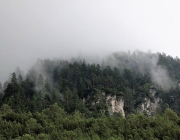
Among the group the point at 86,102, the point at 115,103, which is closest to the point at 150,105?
the point at 115,103

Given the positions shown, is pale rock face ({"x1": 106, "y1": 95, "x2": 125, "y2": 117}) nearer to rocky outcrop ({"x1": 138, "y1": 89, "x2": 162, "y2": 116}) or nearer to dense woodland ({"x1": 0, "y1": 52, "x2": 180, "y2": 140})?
dense woodland ({"x1": 0, "y1": 52, "x2": 180, "y2": 140})

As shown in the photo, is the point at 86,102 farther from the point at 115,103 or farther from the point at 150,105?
the point at 150,105

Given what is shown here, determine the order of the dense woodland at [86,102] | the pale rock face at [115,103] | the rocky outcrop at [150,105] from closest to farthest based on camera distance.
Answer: the dense woodland at [86,102]
the pale rock face at [115,103]
the rocky outcrop at [150,105]

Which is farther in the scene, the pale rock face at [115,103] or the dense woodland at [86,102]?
the pale rock face at [115,103]

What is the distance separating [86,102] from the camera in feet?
375

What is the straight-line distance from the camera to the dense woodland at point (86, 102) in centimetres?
7012

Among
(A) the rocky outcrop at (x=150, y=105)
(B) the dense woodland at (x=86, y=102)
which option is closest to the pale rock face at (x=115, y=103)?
(B) the dense woodland at (x=86, y=102)

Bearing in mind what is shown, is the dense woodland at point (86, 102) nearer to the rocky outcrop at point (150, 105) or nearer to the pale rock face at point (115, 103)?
the rocky outcrop at point (150, 105)

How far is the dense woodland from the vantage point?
70125 millimetres

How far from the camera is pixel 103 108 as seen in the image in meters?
106

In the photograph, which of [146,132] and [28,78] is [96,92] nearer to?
[28,78]

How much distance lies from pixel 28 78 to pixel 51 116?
162 ft

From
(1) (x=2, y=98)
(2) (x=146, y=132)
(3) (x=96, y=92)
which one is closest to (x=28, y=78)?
(1) (x=2, y=98)

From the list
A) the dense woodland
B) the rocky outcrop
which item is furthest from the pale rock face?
the rocky outcrop
